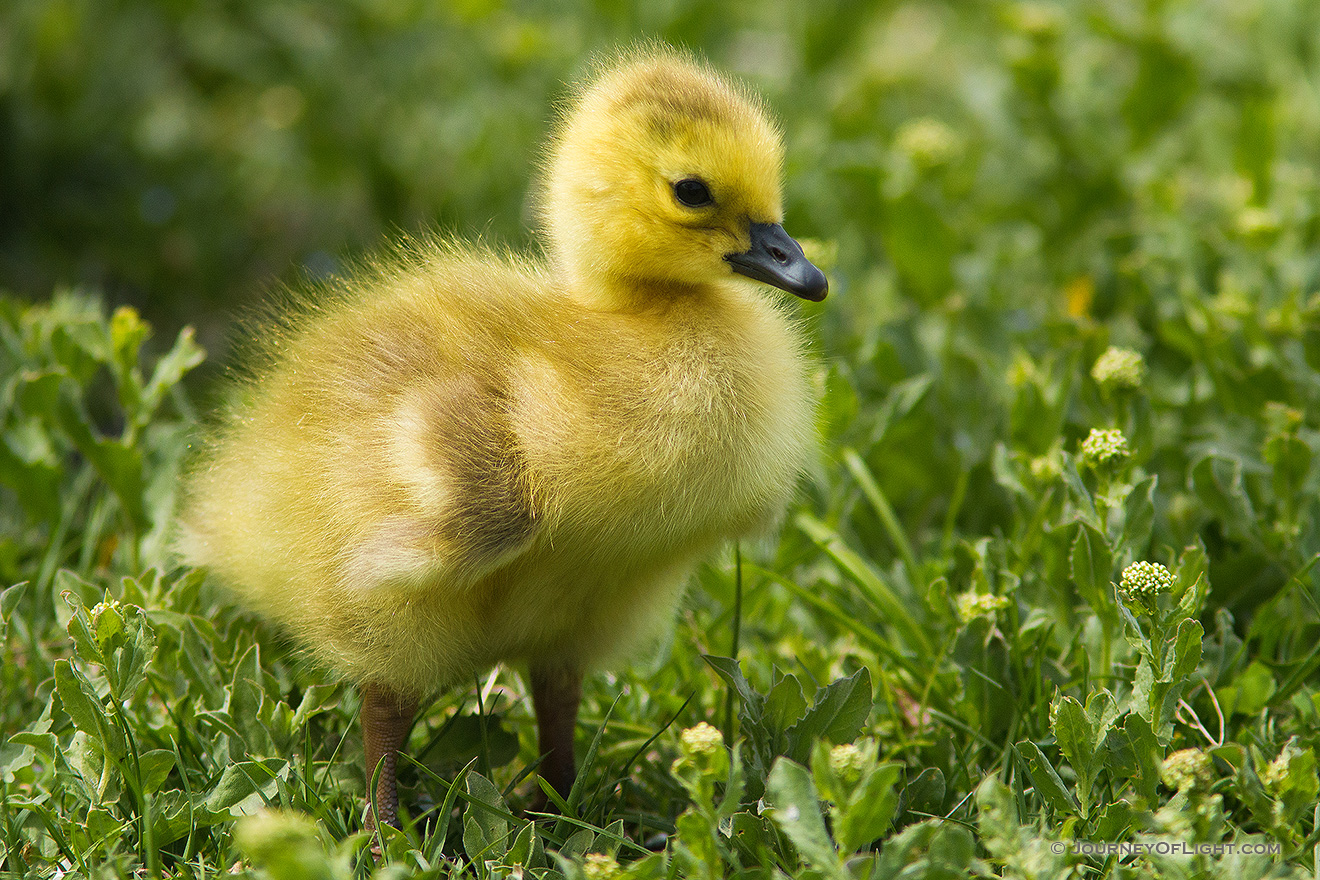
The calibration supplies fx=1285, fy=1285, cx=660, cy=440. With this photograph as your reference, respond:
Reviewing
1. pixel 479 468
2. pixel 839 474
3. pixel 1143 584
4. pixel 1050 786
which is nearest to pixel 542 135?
pixel 839 474

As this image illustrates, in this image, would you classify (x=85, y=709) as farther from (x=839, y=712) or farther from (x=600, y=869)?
(x=839, y=712)

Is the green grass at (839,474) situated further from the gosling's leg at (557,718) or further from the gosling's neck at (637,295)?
the gosling's neck at (637,295)

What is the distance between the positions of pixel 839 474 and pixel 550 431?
1.14 meters

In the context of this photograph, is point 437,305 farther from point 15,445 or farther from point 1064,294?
point 1064,294

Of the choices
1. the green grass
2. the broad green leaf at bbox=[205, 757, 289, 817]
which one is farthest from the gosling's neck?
the broad green leaf at bbox=[205, 757, 289, 817]

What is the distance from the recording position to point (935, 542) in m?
2.66

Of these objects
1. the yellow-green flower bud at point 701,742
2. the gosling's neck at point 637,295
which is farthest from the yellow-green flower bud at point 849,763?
the gosling's neck at point 637,295

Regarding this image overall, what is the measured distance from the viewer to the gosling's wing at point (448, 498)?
5.91 ft

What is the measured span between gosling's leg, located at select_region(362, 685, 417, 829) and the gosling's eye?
35.7 inches

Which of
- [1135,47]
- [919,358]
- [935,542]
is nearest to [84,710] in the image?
[935,542]

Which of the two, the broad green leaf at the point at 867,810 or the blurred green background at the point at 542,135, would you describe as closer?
the broad green leaf at the point at 867,810

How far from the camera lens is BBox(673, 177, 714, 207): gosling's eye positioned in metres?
2.04

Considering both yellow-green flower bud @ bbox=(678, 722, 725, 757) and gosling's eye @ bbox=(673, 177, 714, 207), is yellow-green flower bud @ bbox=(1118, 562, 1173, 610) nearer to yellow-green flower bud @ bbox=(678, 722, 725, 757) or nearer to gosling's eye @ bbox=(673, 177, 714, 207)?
yellow-green flower bud @ bbox=(678, 722, 725, 757)

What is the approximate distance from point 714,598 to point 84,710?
48.7 inches
